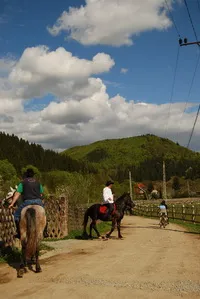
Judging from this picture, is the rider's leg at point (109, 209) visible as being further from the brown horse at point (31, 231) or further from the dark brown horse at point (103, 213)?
the brown horse at point (31, 231)

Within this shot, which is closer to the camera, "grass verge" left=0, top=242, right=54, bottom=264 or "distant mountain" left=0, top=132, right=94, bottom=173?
"grass verge" left=0, top=242, right=54, bottom=264

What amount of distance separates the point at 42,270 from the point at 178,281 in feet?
10.4

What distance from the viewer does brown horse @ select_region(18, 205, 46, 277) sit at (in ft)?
26.5

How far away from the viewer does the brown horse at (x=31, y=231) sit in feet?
26.5

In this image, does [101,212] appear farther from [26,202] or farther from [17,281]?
[17,281]

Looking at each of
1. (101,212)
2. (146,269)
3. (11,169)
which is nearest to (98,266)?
(146,269)

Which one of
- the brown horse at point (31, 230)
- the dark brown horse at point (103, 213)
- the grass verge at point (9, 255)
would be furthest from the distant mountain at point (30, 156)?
the brown horse at point (31, 230)

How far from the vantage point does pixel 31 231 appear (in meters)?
8.06

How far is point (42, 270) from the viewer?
8.25 metres

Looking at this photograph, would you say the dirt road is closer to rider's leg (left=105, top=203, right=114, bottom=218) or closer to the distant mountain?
rider's leg (left=105, top=203, right=114, bottom=218)

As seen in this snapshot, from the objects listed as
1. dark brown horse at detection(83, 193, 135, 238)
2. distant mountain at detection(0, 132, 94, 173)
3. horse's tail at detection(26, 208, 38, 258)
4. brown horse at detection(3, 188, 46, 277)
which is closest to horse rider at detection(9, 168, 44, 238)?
brown horse at detection(3, 188, 46, 277)

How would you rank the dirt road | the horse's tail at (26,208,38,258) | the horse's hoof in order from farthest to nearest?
1. the horse's tail at (26,208,38,258)
2. the horse's hoof
3. the dirt road

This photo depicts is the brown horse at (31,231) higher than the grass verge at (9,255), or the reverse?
the brown horse at (31,231)

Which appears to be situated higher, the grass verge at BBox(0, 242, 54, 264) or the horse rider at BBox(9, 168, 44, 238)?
the horse rider at BBox(9, 168, 44, 238)
